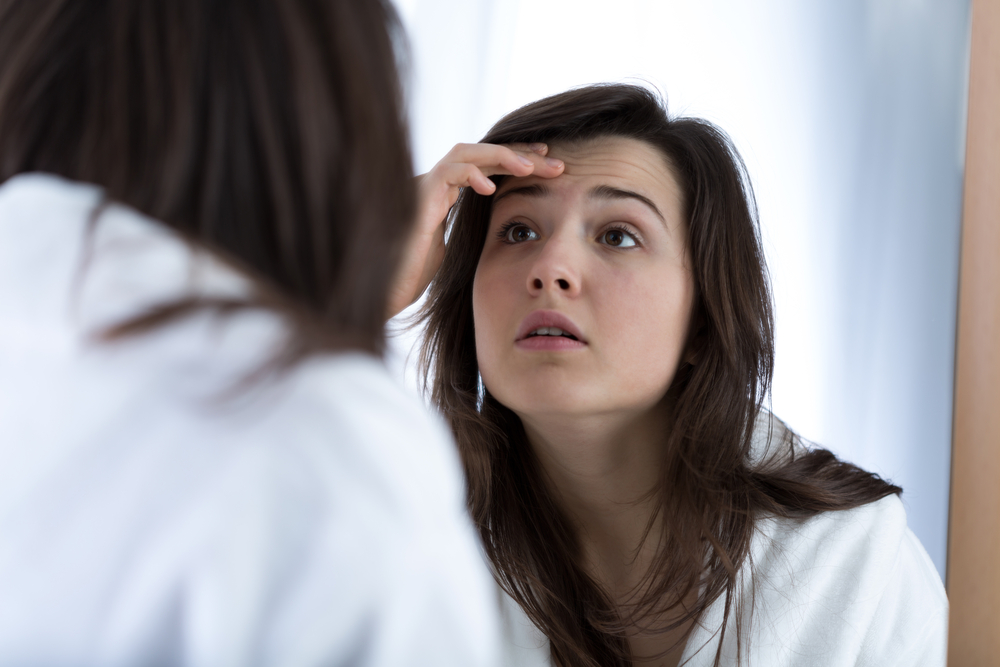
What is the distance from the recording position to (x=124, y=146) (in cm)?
41

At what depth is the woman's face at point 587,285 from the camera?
961 mm

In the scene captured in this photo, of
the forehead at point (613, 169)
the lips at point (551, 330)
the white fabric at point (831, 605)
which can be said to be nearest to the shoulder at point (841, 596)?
the white fabric at point (831, 605)

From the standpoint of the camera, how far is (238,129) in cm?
41

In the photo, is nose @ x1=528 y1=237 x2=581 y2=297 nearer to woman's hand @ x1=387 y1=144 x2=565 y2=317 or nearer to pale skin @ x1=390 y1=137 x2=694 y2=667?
pale skin @ x1=390 y1=137 x2=694 y2=667

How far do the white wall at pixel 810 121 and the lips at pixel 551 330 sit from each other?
622 millimetres

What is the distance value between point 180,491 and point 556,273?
0.66 meters

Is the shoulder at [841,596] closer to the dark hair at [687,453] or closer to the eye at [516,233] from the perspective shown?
the dark hair at [687,453]

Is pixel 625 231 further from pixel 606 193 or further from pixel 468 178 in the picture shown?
pixel 468 178

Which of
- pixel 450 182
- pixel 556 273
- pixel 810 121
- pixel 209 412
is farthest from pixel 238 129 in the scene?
pixel 810 121

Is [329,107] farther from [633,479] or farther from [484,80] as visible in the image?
[484,80]

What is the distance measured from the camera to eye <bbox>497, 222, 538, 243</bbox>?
3.57ft

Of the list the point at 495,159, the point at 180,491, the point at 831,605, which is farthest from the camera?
the point at 495,159

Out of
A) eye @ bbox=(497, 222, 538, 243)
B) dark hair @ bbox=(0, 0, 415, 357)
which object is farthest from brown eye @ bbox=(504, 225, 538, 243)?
dark hair @ bbox=(0, 0, 415, 357)

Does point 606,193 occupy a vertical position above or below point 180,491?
above
